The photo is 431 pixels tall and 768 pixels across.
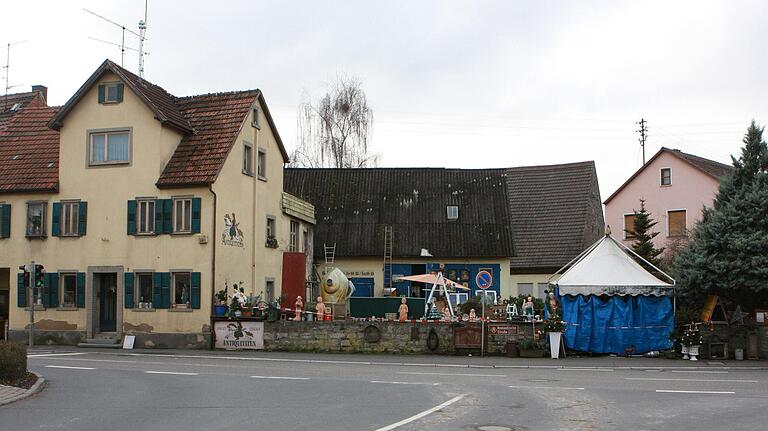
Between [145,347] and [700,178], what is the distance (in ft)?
129

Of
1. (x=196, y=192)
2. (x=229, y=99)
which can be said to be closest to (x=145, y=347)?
(x=196, y=192)

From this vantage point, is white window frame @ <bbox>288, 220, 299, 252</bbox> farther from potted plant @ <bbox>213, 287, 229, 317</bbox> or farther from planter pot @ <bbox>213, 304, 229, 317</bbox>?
planter pot @ <bbox>213, 304, 229, 317</bbox>

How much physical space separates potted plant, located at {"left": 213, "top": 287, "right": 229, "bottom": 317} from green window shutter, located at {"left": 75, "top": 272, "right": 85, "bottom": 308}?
545 cm

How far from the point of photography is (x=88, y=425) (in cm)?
1261

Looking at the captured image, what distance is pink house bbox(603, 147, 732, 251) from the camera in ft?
189

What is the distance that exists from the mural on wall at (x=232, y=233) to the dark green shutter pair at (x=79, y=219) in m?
5.53

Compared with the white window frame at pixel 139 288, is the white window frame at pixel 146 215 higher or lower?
higher

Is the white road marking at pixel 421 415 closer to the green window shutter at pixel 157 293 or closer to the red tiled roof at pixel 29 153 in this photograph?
the green window shutter at pixel 157 293

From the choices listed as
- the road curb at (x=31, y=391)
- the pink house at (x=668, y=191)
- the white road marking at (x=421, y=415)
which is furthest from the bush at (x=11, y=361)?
the pink house at (x=668, y=191)

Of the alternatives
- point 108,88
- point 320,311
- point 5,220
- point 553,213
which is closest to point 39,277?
point 5,220

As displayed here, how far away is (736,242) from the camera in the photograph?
1142 inches

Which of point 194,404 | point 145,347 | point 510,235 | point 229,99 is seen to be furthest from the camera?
point 510,235

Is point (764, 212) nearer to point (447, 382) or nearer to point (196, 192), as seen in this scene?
point (447, 382)

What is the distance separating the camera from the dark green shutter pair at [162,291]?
31.8m
